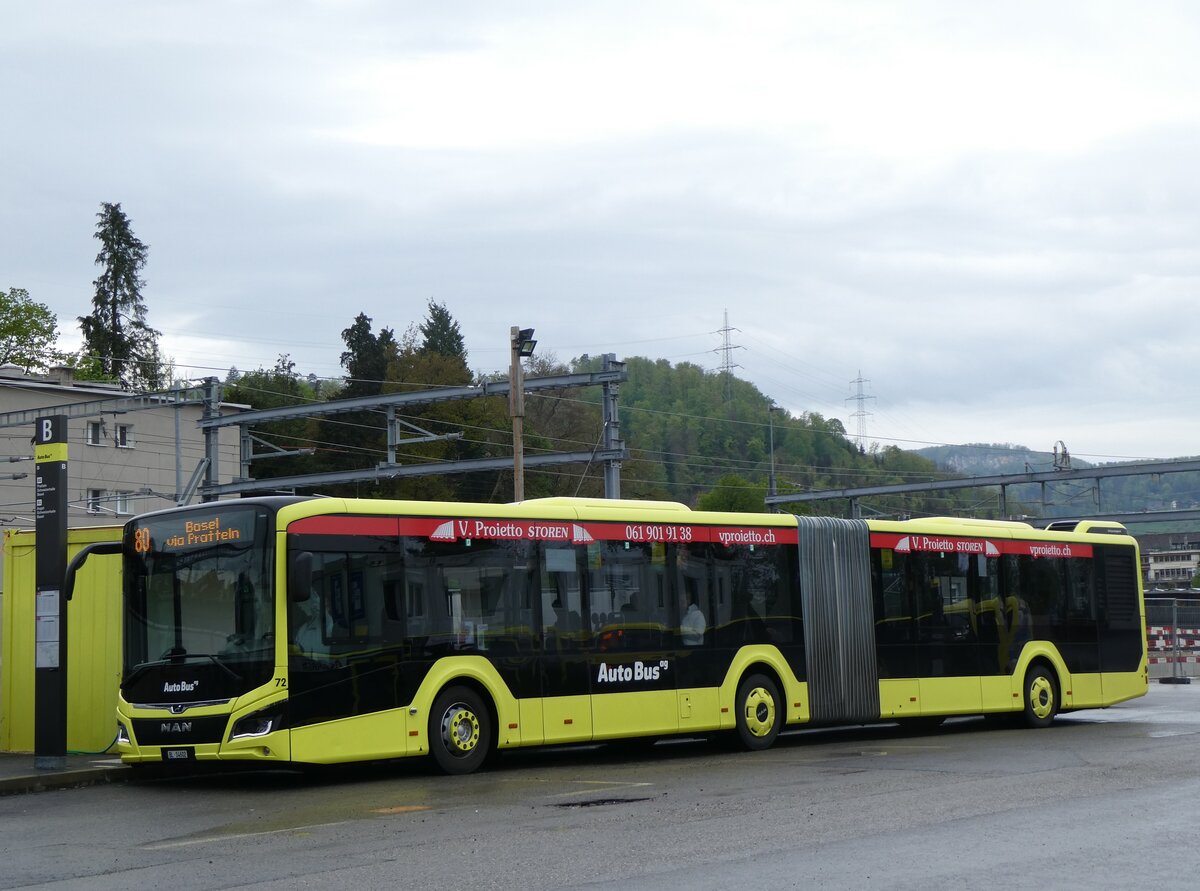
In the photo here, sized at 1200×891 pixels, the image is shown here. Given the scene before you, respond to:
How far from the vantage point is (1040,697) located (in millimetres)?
22672

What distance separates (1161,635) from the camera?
36656mm

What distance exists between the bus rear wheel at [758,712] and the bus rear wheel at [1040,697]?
525cm

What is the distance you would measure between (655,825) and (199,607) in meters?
6.09

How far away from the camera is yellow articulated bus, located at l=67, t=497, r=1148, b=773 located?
48.1 ft

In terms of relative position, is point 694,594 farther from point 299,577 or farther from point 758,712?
point 299,577

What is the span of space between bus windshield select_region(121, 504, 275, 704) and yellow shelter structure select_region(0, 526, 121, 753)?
2.64 m

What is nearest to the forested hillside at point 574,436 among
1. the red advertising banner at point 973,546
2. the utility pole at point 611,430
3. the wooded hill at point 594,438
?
the wooded hill at point 594,438

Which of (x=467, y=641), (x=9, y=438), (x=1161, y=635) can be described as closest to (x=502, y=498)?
(x=9, y=438)

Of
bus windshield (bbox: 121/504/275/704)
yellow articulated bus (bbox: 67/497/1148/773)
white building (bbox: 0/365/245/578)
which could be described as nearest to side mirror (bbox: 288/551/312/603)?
yellow articulated bus (bbox: 67/497/1148/773)

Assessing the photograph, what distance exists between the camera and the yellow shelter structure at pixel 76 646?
18.3m

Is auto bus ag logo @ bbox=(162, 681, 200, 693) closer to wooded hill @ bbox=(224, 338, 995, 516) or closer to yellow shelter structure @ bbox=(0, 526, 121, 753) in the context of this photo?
yellow shelter structure @ bbox=(0, 526, 121, 753)

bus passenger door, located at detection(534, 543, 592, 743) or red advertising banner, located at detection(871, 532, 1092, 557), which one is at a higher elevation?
red advertising banner, located at detection(871, 532, 1092, 557)

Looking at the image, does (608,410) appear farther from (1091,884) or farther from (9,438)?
(9,438)

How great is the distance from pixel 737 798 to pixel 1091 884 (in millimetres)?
4841
